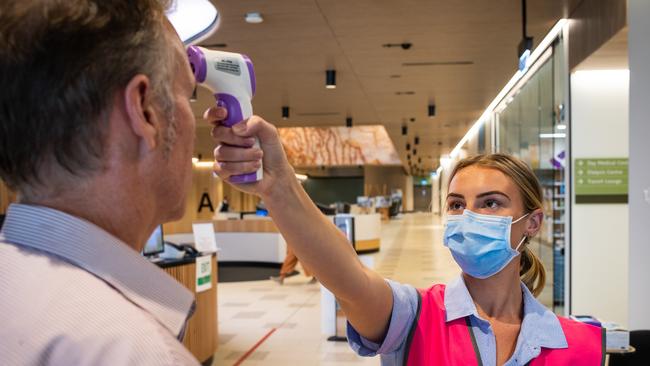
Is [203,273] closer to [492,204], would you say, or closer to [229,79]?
[492,204]

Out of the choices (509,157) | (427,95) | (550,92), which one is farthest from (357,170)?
(509,157)

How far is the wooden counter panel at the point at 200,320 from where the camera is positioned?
16.1 feet

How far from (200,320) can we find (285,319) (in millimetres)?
2379

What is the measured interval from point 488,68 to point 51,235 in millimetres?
8238

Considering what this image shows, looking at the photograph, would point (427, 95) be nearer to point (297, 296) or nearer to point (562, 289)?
point (297, 296)

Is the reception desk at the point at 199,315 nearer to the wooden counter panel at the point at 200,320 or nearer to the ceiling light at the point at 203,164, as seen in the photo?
the wooden counter panel at the point at 200,320

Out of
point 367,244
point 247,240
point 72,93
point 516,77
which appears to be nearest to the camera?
point 72,93

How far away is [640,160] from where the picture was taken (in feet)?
12.0

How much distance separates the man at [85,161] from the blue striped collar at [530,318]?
3.39 feet

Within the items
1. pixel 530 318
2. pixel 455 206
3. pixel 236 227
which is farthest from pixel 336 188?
pixel 530 318

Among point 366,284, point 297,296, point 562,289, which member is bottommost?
point 297,296

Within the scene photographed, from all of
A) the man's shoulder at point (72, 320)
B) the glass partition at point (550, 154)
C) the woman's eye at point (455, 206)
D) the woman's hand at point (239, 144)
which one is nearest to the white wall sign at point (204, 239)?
the glass partition at point (550, 154)

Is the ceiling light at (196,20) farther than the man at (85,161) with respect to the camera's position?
Yes

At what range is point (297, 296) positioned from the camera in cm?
899
